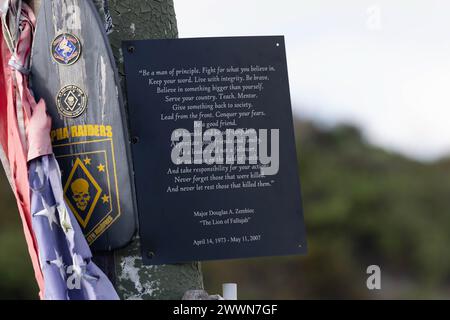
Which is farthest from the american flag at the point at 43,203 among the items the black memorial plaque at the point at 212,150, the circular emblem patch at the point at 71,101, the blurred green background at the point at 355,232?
the blurred green background at the point at 355,232

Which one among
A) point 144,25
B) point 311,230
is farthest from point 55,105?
point 311,230

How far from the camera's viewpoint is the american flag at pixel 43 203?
2883mm

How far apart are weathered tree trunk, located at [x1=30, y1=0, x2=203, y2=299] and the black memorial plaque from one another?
0.03m

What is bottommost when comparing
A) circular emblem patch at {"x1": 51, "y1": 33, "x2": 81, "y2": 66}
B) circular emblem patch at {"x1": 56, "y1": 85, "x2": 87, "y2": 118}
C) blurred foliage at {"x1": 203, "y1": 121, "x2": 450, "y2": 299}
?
blurred foliage at {"x1": 203, "y1": 121, "x2": 450, "y2": 299}

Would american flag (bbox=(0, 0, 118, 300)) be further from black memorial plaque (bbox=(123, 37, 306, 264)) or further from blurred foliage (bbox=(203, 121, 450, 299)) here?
blurred foliage (bbox=(203, 121, 450, 299))

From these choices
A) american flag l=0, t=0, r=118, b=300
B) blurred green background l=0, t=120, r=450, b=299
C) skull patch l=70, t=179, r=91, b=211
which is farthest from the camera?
blurred green background l=0, t=120, r=450, b=299

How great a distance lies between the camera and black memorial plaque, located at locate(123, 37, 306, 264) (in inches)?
120

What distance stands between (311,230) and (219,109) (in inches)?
334

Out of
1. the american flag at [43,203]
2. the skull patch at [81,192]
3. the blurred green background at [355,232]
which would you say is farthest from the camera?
the blurred green background at [355,232]

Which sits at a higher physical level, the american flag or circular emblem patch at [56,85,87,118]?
circular emblem patch at [56,85,87,118]

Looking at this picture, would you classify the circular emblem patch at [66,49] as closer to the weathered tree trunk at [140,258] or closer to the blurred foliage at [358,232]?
the weathered tree trunk at [140,258]

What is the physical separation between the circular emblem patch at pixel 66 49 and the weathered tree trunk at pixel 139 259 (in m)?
0.12

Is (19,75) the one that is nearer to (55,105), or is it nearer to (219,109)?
(55,105)

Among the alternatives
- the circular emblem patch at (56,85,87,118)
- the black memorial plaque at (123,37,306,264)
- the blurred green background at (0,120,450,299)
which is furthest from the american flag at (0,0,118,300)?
the blurred green background at (0,120,450,299)
